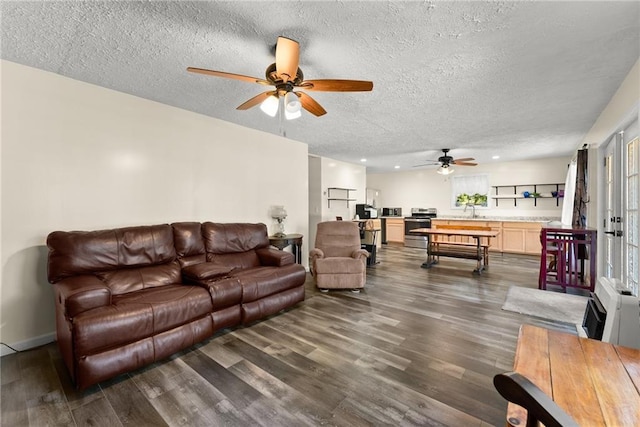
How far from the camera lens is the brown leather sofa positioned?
1893 mm

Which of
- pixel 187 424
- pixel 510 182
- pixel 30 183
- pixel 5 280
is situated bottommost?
pixel 187 424

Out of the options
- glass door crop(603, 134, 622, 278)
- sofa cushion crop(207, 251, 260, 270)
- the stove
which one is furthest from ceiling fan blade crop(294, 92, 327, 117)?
the stove

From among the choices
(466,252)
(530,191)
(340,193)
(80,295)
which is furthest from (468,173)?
(80,295)

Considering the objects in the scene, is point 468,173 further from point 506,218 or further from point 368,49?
point 368,49

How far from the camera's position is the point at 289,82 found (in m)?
2.05

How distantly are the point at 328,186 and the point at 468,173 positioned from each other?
170 inches

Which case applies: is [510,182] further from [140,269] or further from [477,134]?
[140,269]

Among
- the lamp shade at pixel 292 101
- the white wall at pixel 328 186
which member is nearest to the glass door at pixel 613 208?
the lamp shade at pixel 292 101

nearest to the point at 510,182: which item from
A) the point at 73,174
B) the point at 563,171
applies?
the point at 563,171

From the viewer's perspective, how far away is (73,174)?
2.65 m

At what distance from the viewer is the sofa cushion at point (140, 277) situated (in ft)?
8.06

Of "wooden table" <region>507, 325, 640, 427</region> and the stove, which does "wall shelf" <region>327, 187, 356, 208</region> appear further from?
"wooden table" <region>507, 325, 640, 427</region>

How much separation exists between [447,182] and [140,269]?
805 cm

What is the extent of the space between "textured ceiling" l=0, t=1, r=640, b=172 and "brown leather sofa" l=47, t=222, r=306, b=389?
1.51m
